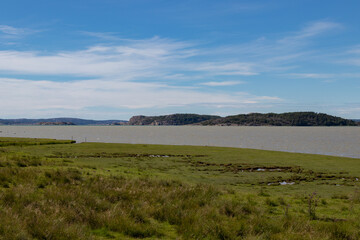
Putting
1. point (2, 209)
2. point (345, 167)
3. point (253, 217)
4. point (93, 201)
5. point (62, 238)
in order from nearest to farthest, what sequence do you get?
point (62, 238) < point (2, 209) < point (253, 217) < point (93, 201) < point (345, 167)

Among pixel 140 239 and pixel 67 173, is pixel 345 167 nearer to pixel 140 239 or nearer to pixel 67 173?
pixel 67 173

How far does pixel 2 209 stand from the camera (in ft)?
34.9

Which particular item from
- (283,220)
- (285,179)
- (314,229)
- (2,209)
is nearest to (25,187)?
(2,209)

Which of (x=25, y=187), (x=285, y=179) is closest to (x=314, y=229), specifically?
(x=25, y=187)

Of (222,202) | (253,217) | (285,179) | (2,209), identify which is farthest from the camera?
(285,179)

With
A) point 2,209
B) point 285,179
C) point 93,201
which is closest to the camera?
point 2,209

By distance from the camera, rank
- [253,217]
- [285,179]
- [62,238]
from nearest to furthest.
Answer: [62,238], [253,217], [285,179]

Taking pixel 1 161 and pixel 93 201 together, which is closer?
pixel 93 201

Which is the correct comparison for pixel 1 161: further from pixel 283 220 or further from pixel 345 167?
pixel 345 167

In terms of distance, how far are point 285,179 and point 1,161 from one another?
81.3 feet

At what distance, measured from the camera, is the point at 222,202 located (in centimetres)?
1415

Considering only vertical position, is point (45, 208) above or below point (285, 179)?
above

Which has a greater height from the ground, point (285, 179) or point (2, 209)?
point (2, 209)

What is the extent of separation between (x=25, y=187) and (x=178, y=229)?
26.0 feet
